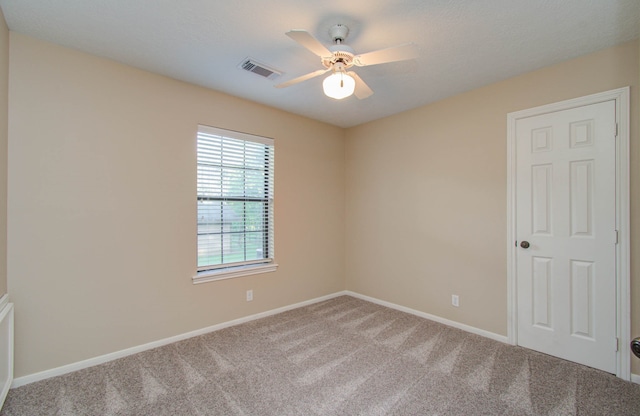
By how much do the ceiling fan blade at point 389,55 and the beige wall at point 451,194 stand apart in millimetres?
1618

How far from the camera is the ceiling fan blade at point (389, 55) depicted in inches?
69.9

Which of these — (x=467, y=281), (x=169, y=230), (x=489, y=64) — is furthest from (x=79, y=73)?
(x=467, y=281)

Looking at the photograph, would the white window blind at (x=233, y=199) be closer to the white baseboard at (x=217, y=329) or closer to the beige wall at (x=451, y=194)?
the white baseboard at (x=217, y=329)

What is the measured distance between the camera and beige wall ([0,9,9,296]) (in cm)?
200

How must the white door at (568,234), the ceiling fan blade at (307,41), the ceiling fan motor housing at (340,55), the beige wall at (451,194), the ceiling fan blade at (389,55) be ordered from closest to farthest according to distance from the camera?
the ceiling fan blade at (307,41)
the ceiling fan blade at (389,55)
the ceiling fan motor housing at (340,55)
the white door at (568,234)
the beige wall at (451,194)

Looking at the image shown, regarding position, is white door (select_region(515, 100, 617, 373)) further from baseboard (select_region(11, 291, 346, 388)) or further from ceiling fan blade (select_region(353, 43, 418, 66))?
baseboard (select_region(11, 291, 346, 388))

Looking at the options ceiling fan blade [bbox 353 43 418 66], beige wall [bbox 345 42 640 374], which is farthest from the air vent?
beige wall [bbox 345 42 640 374]

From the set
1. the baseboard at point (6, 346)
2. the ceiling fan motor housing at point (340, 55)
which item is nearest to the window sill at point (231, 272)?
the baseboard at point (6, 346)

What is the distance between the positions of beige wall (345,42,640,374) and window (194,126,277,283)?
1.46 meters

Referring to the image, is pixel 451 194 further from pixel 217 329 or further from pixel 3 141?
pixel 3 141

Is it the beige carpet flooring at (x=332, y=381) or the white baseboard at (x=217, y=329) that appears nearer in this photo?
the beige carpet flooring at (x=332, y=381)

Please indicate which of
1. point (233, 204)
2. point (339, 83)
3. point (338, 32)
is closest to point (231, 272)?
point (233, 204)

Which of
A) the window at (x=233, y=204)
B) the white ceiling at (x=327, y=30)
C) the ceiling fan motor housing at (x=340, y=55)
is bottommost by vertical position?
the window at (x=233, y=204)

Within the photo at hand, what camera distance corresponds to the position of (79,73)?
7.88ft
